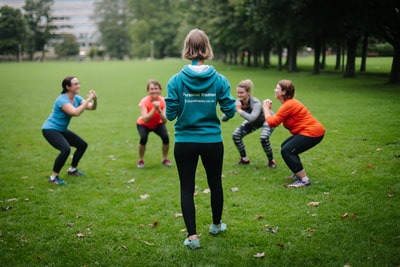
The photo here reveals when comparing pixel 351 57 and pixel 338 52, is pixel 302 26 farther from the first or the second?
pixel 338 52

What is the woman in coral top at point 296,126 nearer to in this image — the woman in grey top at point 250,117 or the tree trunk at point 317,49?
the woman in grey top at point 250,117

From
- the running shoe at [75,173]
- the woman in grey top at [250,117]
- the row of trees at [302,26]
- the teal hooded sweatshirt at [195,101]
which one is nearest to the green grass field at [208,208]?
the running shoe at [75,173]

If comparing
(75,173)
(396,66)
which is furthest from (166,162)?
(396,66)

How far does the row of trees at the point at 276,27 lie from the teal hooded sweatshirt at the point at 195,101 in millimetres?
16568

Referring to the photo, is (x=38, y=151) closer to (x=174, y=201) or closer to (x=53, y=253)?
(x=174, y=201)

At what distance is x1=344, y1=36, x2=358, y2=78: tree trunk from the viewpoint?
25.7 m

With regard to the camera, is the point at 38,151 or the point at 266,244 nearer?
the point at 266,244

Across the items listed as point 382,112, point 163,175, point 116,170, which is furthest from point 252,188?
point 382,112

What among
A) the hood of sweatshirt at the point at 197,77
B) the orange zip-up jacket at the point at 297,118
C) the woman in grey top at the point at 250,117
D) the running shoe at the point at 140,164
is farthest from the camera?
the running shoe at the point at 140,164

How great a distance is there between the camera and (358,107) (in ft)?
51.8

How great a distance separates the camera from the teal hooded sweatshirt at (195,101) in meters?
4.64

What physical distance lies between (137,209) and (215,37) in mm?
49037

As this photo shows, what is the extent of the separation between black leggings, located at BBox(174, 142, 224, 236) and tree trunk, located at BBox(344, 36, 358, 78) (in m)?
22.7

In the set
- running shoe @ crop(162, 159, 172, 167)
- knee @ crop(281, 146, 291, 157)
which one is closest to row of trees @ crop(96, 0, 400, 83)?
running shoe @ crop(162, 159, 172, 167)
